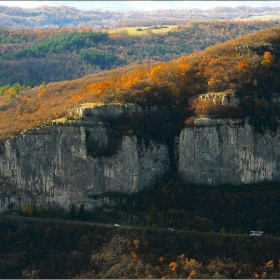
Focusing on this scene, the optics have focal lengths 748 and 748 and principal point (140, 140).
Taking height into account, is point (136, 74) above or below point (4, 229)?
above

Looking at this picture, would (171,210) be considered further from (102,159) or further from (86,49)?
(86,49)

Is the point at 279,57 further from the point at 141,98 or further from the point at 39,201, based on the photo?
the point at 39,201

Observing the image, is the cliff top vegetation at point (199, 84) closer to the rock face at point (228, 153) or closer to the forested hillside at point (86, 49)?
the rock face at point (228, 153)

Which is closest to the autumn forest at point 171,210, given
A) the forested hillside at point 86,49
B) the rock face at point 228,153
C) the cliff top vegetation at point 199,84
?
the cliff top vegetation at point 199,84

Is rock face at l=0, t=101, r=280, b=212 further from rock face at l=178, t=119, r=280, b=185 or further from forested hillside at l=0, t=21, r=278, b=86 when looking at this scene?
forested hillside at l=0, t=21, r=278, b=86

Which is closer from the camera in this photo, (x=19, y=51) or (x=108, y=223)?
(x=108, y=223)

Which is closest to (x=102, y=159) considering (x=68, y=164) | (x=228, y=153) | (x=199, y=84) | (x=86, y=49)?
(x=68, y=164)

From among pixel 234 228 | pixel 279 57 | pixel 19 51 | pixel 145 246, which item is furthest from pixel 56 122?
pixel 19 51
